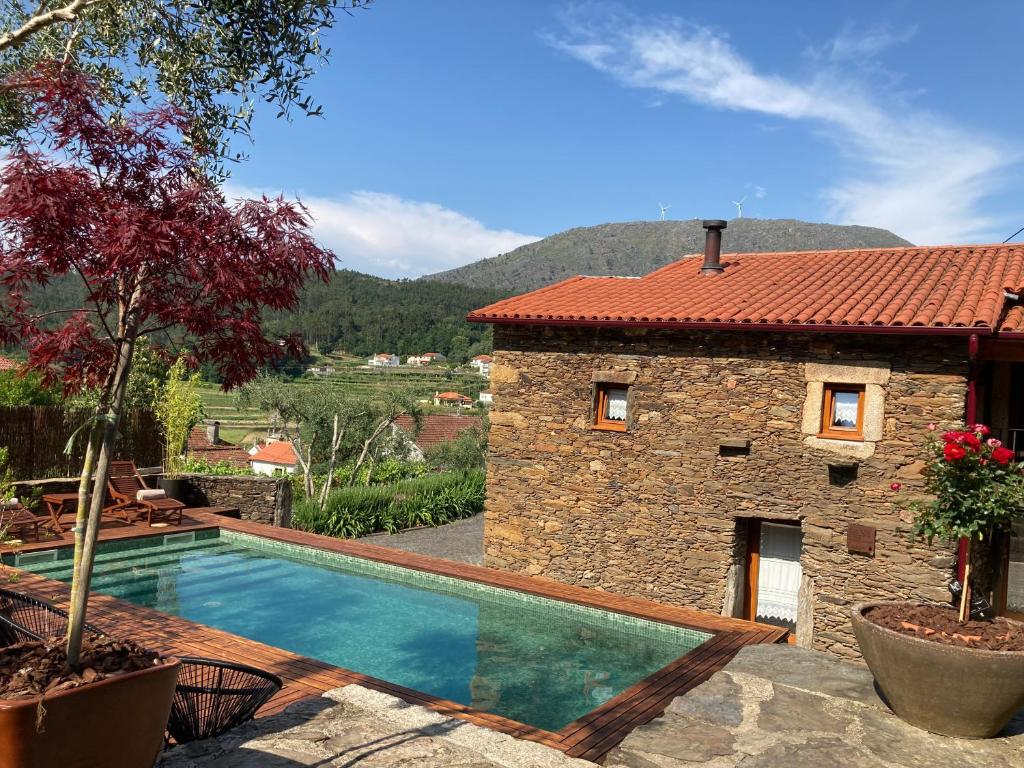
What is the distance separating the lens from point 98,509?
3.77 metres

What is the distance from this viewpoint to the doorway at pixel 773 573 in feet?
33.5

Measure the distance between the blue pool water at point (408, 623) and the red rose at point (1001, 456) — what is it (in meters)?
3.95

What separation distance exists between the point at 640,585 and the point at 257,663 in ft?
18.4

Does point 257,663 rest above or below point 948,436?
below

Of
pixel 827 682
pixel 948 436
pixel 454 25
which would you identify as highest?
pixel 454 25

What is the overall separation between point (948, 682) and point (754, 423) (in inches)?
228

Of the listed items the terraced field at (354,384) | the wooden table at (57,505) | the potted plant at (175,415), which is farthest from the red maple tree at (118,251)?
the terraced field at (354,384)

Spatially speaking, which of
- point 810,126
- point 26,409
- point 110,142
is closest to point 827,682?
point 110,142

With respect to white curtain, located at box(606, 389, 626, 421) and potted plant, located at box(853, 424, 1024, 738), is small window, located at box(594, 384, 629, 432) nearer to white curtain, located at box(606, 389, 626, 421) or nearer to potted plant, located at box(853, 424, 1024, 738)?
white curtain, located at box(606, 389, 626, 421)

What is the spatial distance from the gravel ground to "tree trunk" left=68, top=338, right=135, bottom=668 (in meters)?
11.3

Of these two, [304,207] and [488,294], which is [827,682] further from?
[488,294]

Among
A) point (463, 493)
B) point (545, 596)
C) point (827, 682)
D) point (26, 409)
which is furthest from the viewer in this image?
point (463, 493)

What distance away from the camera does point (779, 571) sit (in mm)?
10305

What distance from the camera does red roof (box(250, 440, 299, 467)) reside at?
47469 mm
